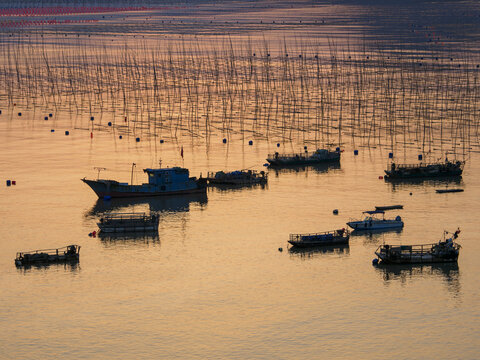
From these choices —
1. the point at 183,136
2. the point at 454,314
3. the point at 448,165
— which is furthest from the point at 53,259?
the point at 183,136

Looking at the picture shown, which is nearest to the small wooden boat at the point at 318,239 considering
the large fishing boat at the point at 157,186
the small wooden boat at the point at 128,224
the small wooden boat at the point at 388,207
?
the small wooden boat at the point at 388,207

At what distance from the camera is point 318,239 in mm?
89125

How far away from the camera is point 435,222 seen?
96.8 m

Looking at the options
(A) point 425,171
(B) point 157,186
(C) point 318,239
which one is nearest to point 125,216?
(B) point 157,186

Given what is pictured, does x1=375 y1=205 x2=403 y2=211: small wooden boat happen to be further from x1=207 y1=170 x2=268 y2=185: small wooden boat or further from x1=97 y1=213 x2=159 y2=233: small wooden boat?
x1=97 y1=213 x2=159 y2=233: small wooden boat

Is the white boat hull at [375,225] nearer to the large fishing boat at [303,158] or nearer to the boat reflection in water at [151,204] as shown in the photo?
the boat reflection in water at [151,204]

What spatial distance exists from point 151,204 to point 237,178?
12787 mm

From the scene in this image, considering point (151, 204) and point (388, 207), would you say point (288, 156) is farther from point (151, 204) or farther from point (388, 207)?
point (388, 207)

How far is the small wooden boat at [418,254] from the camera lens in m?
83.9

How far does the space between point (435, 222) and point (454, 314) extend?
24.1 m

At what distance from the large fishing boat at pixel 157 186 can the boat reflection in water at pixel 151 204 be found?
1.89ft

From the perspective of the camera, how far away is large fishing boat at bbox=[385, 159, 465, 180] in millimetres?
117562

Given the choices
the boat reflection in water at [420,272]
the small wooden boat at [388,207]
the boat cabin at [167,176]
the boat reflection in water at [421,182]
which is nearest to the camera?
the boat reflection in water at [420,272]

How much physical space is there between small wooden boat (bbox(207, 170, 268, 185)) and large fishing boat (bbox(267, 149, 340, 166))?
10010mm
